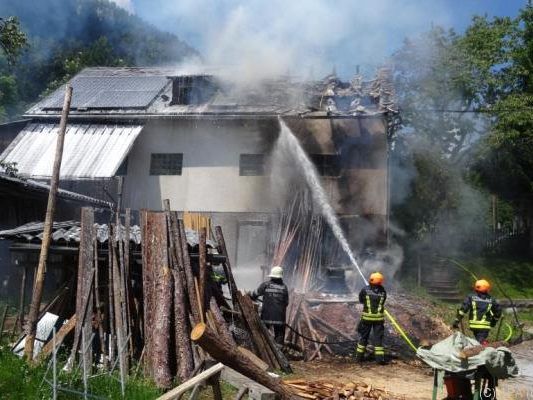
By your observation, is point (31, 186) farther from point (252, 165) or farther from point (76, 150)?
point (252, 165)

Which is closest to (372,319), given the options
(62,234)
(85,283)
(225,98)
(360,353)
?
(360,353)

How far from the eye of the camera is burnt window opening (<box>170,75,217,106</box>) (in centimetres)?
1883

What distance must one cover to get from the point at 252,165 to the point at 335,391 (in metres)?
11.3

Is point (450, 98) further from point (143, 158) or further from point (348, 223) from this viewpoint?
point (143, 158)

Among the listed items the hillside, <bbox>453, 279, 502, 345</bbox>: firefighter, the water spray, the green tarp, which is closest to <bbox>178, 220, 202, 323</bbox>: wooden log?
the green tarp

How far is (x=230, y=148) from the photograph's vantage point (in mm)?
17797

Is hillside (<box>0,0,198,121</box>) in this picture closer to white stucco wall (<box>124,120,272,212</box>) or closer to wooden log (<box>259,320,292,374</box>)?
white stucco wall (<box>124,120,272,212</box>)

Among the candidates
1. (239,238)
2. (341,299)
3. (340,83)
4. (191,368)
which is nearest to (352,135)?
(340,83)

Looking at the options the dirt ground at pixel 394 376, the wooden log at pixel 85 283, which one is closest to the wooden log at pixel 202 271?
the wooden log at pixel 85 283

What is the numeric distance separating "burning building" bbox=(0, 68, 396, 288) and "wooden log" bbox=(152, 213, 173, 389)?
26.4ft

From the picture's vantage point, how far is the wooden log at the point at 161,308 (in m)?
7.00

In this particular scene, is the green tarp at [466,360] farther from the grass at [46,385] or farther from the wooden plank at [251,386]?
the grass at [46,385]

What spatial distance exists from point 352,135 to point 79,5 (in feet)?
51.0

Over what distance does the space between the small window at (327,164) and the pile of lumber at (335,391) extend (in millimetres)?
10411
